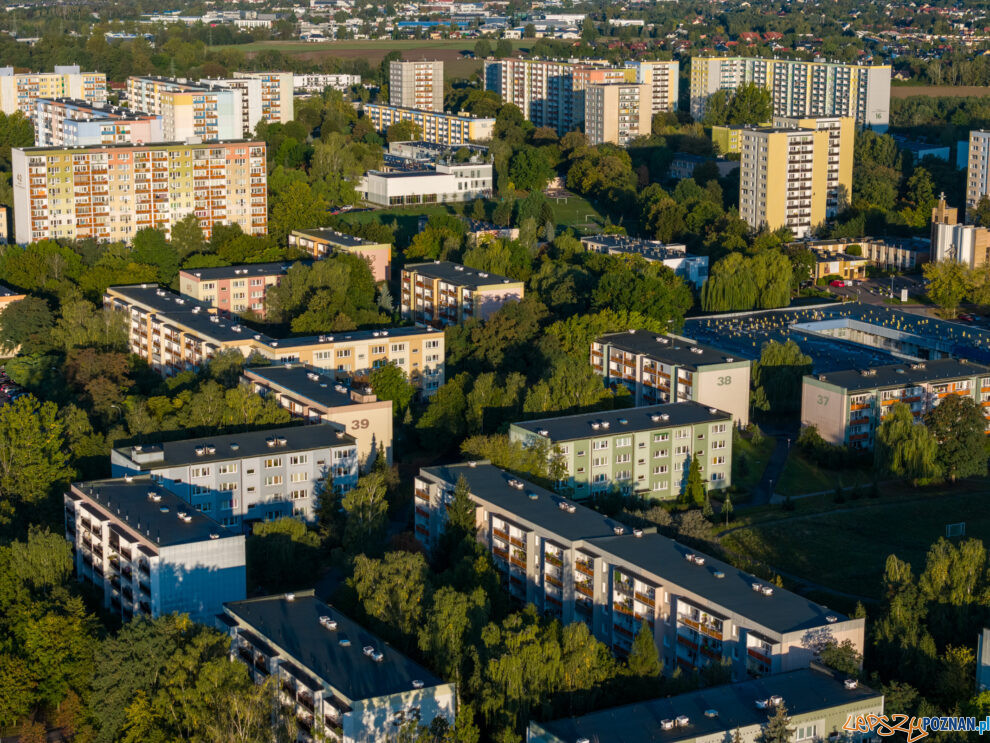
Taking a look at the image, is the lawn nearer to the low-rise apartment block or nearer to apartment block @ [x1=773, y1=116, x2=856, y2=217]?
the low-rise apartment block

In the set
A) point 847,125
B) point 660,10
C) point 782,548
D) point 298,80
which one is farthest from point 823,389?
point 660,10

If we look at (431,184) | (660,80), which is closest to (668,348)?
(431,184)

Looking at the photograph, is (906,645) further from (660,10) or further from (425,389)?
(660,10)

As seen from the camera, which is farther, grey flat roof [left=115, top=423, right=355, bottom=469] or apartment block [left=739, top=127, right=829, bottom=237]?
apartment block [left=739, top=127, right=829, bottom=237]

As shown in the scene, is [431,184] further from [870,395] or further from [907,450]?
[907,450]

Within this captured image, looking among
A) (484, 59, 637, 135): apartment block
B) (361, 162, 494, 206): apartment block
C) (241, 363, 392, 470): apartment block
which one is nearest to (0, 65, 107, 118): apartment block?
(361, 162, 494, 206): apartment block

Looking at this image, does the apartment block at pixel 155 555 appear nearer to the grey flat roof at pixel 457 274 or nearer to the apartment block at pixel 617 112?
the grey flat roof at pixel 457 274
